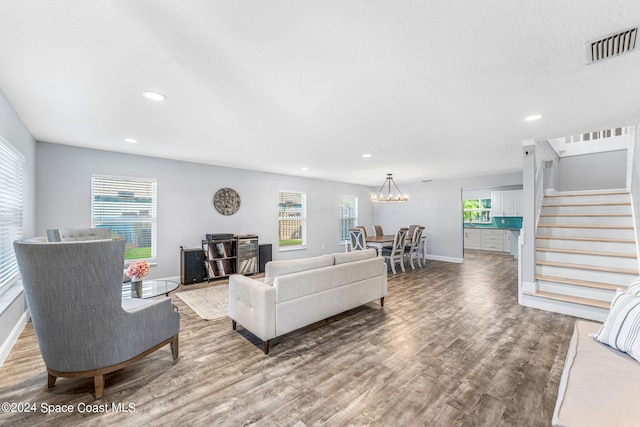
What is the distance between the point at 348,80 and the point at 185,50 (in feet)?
3.80

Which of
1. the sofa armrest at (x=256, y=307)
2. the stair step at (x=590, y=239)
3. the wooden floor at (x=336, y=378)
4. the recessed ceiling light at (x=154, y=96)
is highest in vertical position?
the recessed ceiling light at (x=154, y=96)

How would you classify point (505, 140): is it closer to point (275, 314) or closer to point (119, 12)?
point (275, 314)

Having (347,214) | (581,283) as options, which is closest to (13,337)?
(581,283)

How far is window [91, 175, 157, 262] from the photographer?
4.48 metres

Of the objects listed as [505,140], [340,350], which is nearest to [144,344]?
[340,350]

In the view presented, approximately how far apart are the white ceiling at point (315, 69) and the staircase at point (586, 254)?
69.2 inches

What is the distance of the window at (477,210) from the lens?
958cm

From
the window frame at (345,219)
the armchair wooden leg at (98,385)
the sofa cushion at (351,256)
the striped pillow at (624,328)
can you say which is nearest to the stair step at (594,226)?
the striped pillow at (624,328)

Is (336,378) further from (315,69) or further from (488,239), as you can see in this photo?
(488,239)

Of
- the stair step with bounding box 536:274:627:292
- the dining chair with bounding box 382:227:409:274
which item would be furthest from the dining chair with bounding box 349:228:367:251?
the stair step with bounding box 536:274:627:292

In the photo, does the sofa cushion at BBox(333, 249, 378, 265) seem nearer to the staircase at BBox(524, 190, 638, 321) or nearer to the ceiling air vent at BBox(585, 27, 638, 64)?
the staircase at BBox(524, 190, 638, 321)

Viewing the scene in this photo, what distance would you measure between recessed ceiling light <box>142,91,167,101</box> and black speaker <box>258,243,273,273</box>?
165 inches

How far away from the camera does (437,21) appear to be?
149 cm

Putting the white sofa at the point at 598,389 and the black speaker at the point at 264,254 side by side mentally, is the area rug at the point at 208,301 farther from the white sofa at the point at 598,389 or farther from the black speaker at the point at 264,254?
the white sofa at the point at 598,389
